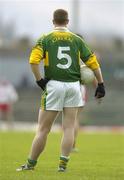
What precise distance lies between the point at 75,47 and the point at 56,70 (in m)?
0.42

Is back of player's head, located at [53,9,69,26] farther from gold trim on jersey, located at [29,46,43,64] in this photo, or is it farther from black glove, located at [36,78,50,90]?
black glove, located at [36,78,50,90]

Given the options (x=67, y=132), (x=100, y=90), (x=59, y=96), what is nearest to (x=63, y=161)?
(x=67, y=132)

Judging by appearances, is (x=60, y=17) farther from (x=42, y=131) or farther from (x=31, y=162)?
(x=31, y=162)

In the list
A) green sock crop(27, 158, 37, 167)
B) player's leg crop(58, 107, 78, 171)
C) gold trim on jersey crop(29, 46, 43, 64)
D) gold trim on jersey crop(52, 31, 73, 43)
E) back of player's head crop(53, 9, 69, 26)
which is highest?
back of player's head crop(53, 9, 69, 26)

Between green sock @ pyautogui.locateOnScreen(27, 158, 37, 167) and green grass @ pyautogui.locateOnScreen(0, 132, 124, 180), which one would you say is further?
green sock @ pyautogui.locateOnScreen(27, 158, 37, 167)

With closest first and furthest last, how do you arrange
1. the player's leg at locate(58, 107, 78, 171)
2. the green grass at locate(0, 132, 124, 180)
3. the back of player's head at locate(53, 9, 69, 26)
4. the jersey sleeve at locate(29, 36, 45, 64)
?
1. the green grass at locate(0, 132, 124, 180)
2. the jersey sleeve at locate(29, 36, 45, 64)
3. the back of player's head at locate(53, 9, 69, 26)
4. the player's leg at locate(58, 107, 78, 171)

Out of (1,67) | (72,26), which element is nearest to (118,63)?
(72,26)

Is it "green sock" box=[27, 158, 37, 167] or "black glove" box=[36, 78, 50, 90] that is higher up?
"black glove" box=[36, 78, 50, 90]

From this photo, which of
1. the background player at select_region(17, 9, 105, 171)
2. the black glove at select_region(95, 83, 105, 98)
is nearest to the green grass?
the background player at select_region(17, 9, 105, 171)

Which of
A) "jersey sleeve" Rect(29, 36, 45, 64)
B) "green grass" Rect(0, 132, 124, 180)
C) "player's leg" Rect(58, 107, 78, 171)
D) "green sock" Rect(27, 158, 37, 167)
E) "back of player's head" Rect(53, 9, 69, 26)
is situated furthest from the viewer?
"green sock" Rect(27, 158, 37, 167)

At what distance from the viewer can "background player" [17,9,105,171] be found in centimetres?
1156

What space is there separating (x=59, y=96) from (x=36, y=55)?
65 centimetres

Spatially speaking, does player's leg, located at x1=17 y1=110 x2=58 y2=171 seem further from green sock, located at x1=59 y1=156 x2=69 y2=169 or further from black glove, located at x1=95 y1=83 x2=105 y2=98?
black glove, located at x1=95 y1=83 x2=105 y2=98

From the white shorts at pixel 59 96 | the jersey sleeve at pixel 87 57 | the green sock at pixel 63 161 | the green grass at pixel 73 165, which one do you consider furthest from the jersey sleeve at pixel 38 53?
the green grass at pixel 73 165
